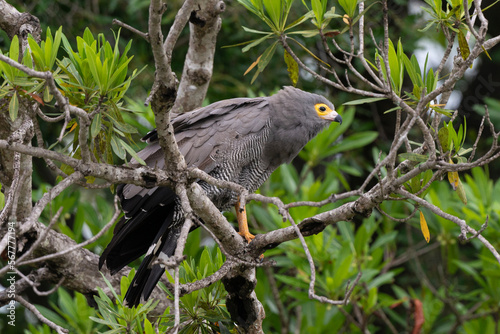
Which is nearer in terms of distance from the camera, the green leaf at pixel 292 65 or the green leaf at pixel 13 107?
the green leaf at pixel 13 107

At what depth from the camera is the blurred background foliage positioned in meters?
5.53

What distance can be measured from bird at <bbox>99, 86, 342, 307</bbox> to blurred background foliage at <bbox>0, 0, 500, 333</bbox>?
3.07 feet

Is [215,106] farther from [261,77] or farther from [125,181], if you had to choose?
[261,77]

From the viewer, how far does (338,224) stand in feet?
19.9

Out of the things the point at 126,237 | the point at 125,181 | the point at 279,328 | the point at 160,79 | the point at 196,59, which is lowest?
the point at 279,328

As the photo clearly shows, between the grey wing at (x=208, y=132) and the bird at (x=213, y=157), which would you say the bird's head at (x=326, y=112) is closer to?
the bird at (x=213, y=157)

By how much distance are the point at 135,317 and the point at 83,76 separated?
1.45m

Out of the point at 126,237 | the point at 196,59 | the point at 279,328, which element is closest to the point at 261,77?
the point at 196,59

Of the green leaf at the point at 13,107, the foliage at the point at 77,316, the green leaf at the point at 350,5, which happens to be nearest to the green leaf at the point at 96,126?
the green leaf at the point at 13,107

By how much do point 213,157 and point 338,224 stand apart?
2.32m

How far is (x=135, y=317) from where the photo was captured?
3498 millimetres

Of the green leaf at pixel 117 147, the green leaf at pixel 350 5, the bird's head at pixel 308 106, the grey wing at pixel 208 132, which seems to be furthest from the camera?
the bird's head at pixel 308 106

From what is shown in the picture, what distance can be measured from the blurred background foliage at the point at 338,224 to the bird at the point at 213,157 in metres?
0.94

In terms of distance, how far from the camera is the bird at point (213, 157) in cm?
393
